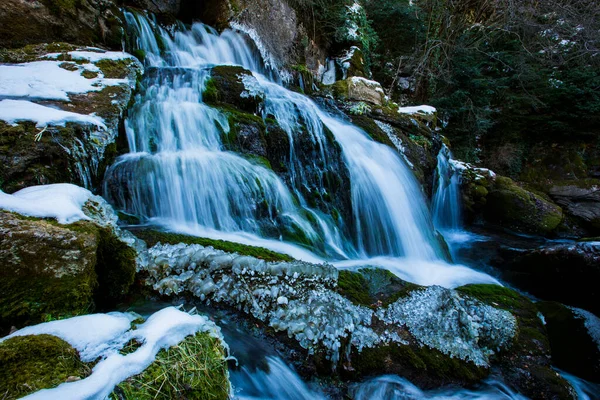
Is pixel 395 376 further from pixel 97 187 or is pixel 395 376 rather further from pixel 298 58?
pixel 298 58

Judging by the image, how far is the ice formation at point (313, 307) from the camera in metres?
2.38

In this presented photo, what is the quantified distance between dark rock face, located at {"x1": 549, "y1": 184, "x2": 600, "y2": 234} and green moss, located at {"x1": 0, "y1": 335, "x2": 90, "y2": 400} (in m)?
11.1

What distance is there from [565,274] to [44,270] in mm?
6229

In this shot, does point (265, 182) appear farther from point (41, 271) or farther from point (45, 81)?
point (45, 81)

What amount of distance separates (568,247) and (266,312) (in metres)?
4.99

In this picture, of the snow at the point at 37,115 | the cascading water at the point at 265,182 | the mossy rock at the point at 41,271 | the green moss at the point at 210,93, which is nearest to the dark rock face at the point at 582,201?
the cascading water at the point at 265,182

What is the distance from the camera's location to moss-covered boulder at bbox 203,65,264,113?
232 inches

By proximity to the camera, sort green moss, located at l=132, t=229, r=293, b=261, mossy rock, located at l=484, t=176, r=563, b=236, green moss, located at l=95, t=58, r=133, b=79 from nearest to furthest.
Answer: green moss, located at l=132, t=229, r=293, b=261
green moss, located at l=95, t=58, r=133, b=79
mossy rock, located at l=484, t=176, r=563, b=236

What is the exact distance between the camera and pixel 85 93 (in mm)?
4234

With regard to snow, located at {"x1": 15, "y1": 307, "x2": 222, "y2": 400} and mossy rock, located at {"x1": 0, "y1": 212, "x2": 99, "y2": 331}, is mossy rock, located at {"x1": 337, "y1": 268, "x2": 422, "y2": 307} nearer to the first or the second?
snow, located at {"x1": 15, "y1": 307, "x2": 222, "y2": 400}

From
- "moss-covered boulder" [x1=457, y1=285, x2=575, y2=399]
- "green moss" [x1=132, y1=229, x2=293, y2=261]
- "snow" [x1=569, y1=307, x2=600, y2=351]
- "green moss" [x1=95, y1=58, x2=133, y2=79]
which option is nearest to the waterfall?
"snow" [x1=569, y1=307, x2=600, y2=351]

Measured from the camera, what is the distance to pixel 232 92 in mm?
6062

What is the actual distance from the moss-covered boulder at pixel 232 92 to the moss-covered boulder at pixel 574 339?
225 inches

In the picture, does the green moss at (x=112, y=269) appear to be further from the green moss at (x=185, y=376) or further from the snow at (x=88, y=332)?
the green moss at (x=185, y=376)
